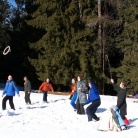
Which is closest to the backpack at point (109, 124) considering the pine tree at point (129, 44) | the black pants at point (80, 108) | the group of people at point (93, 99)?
the group of people at point (93, 99)

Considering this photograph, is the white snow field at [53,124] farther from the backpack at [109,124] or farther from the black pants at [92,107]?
the black pants at [92,107]

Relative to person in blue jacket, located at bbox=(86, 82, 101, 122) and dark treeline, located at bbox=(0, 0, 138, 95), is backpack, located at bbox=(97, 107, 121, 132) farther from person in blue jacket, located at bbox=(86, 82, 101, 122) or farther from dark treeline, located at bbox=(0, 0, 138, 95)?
dark treeline, located at bbox=(0, 0, 138, 95)

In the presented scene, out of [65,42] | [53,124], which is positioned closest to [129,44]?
[65,42]

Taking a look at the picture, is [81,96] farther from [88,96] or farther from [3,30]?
[3,30]

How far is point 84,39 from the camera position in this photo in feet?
105

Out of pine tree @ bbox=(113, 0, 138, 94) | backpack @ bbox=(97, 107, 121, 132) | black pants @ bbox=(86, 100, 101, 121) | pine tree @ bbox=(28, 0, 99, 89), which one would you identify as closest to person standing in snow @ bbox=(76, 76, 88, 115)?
black pants @ bbox=(86, 100, 101, 121)

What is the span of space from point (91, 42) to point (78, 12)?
3469mm

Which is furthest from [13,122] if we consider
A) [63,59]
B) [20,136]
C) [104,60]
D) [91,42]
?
[104,60]

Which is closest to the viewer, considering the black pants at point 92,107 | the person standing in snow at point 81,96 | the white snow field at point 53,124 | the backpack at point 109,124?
the white snow field at point 53,124

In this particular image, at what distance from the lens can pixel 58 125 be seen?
40.8 ft

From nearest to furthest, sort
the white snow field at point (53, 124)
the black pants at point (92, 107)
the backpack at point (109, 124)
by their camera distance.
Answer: the white snow field at point (53, 124)
the backpack at point (109, 124)
the black pants at point (92, 107)

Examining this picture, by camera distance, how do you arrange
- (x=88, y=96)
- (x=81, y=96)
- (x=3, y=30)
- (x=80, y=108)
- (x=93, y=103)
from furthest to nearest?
(x=3, y=30)
(x=80, y=108)
(x=81, y=96)
(x=88, y=96)
(x=93, y=103)

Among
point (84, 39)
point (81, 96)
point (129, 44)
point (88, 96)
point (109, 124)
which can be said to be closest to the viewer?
point (109, 124)

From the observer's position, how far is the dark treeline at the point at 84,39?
3183 centimetres
